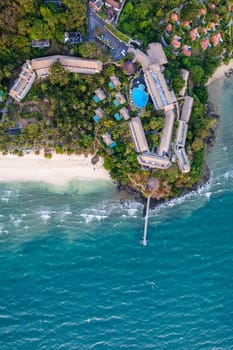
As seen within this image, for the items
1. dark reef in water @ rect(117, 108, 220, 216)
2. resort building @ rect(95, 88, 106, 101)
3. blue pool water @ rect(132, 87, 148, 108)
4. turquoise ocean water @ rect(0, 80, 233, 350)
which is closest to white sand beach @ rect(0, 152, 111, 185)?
turquoise ocean water @ rect(0, 80, 233, 350)

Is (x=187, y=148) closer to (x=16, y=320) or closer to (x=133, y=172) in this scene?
(x=133, y=172)

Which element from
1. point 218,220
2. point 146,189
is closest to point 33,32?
point 146,189

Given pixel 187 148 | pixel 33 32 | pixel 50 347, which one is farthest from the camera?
pixel 187 148

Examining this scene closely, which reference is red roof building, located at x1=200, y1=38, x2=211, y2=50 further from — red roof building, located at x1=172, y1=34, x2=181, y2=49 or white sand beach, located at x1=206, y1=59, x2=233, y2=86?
white sand beach, located at x1=206, y1=59, x2=233, y2=86

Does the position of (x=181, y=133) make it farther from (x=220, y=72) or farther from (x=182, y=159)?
(x=220, y=72)

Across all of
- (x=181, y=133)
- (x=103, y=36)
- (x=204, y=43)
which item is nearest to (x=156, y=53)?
(x=103, y=36)

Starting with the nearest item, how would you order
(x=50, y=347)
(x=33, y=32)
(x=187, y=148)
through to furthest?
(x=33, y=32)
(x=50, y=347)
(x=187, y=148)

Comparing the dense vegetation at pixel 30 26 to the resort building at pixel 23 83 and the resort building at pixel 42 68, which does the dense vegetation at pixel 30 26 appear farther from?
the resort building at pixel 42 68
